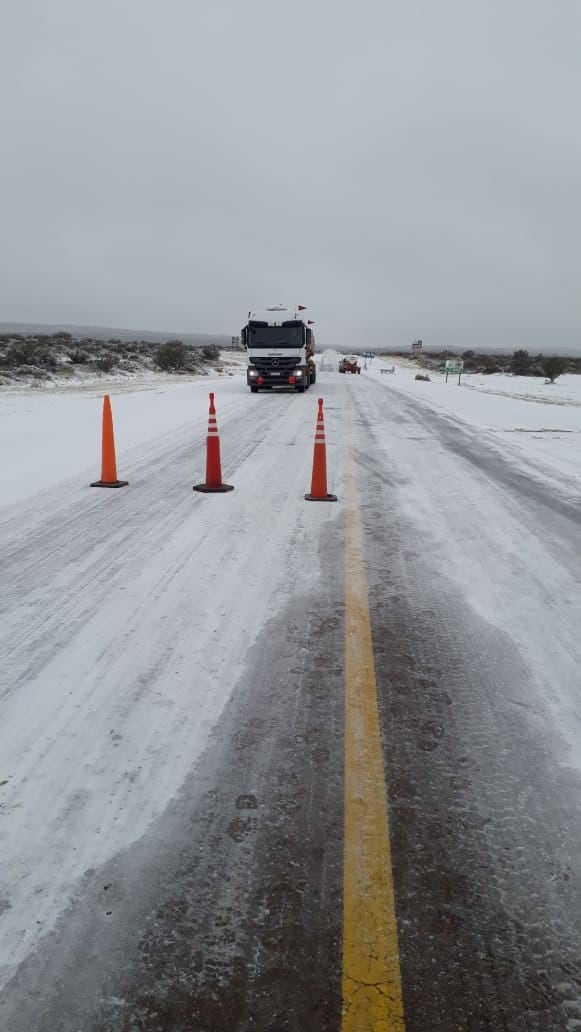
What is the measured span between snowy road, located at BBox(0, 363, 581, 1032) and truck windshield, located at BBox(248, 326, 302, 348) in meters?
19.1

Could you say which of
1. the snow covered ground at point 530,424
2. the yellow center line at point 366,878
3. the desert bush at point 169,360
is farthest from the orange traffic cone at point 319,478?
the desert bush at point 169,360

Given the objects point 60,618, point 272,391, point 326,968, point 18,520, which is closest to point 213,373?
point 272,391

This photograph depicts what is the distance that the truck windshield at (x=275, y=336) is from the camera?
24689 millimetres

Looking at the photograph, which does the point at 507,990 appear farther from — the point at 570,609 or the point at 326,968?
the point at 570,609

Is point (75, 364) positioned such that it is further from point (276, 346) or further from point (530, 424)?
point (530, 424)

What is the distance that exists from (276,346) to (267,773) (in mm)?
23206

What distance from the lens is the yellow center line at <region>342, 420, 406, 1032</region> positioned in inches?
74.5

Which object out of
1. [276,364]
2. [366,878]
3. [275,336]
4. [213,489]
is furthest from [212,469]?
→ [275,336]

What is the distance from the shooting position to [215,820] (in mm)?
2652

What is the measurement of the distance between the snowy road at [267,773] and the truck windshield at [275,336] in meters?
19.1

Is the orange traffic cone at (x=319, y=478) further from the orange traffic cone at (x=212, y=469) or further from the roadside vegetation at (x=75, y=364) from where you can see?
the roadside vegetation at (x=75, y=364)

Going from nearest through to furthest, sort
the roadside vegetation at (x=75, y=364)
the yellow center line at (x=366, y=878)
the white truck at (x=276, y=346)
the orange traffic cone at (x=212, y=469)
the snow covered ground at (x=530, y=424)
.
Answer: the yellow center line at (x=366, y=878)
the orange traffic cone at (x=212, y=469)
the snow covered ground at (x=530, y=424)
the white truck at (x=276, y=346)
the roadside vegetation at (x=75, y=364)

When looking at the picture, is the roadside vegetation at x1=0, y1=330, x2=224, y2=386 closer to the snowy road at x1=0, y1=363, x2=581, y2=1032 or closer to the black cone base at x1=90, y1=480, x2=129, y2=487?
the black cone base at x1=90, y1=480, x2=129, y2=487

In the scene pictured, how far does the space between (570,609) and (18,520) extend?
5.61 m
